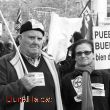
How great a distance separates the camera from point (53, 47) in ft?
24.5

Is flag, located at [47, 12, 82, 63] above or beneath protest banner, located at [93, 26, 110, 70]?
above

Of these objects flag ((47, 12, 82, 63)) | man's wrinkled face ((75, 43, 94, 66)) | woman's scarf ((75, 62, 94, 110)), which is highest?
flag ((47, 12, 82, 63))

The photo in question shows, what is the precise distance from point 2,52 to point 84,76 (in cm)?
478

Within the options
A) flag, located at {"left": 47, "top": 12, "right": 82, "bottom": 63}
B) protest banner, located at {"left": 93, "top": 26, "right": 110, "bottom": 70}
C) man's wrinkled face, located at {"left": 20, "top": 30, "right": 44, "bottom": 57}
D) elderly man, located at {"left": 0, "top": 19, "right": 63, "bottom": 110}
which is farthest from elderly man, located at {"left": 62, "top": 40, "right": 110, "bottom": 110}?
flag, located at {"left": 47, "top": 12, "right": 82, "bottom": 63}

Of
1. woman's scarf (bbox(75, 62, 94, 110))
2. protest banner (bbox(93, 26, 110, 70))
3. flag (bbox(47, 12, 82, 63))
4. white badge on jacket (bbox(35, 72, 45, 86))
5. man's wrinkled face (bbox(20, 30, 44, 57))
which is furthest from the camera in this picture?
flag (bbox(47, 12, 82, 63))

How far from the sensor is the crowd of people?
169 inches

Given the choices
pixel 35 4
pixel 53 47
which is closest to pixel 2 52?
pixel 53 47

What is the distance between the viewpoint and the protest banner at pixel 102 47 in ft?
17.3

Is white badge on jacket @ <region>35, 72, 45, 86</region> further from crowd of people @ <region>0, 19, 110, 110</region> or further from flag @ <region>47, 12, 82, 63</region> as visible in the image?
flag @ <region>47, 12, 82, 63</region>

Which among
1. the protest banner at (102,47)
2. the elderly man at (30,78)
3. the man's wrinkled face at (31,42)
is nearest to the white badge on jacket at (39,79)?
the elderly man at (30,78)

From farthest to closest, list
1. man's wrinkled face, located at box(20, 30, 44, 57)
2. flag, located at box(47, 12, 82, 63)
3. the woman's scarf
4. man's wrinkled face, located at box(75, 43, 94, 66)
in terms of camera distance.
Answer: flag, located at box(47, 12, 82, 63) < man's wrinkled face, located at box(75, 43, 94, 66) < the woman's scarf < man's wrinkled face, located at box(20, 30, 44, 57)

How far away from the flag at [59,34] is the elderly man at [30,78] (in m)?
2.73

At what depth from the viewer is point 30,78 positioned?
13.8ft

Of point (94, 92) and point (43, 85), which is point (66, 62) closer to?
point (94, 92)
